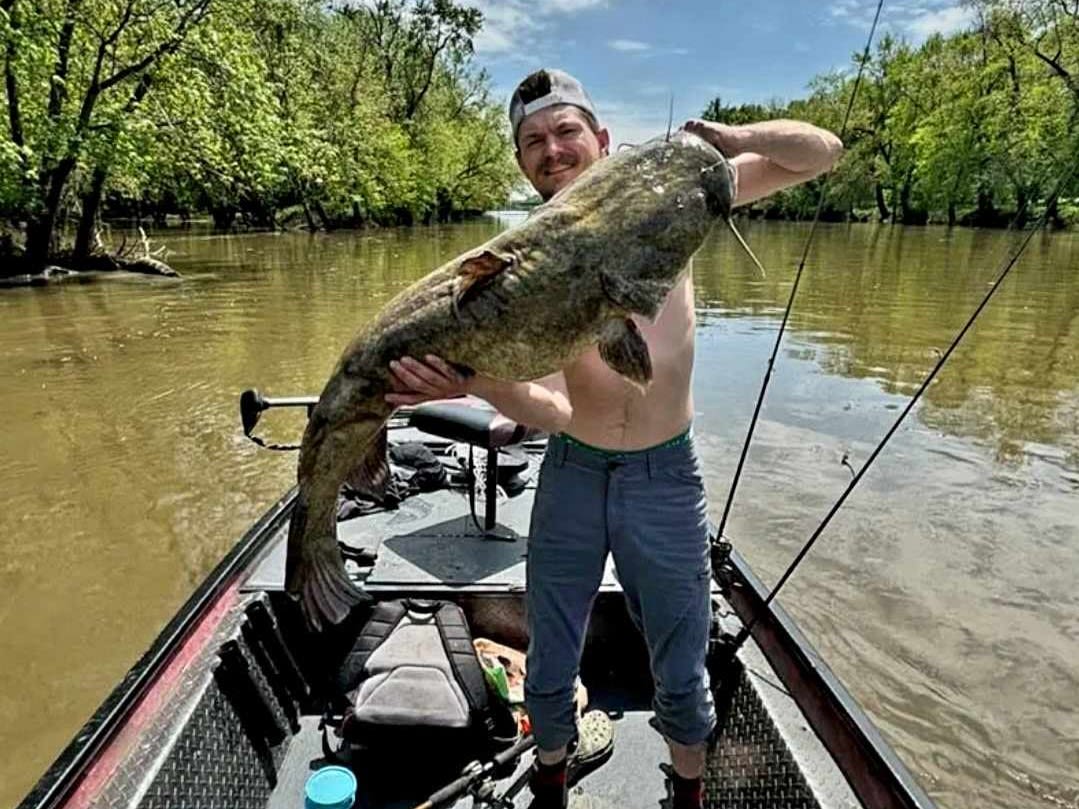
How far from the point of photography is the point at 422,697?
8.80ft

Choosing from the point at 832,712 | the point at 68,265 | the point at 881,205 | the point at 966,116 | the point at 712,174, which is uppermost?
the point at 966,116

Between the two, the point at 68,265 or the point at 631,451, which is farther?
the point at 68,265

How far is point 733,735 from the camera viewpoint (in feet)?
8.26

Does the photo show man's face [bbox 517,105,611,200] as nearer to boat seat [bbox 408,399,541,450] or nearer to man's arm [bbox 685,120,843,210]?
man's arm [bbox 685,120,843,210]

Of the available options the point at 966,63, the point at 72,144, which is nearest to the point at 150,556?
the point at 72,144

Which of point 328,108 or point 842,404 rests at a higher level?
point 328,108

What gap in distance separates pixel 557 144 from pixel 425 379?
2.67 feet

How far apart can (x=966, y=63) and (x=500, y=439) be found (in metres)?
50.1

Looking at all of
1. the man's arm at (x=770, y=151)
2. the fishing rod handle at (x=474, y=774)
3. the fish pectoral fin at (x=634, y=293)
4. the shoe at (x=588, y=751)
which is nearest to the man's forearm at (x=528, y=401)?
the fish pectoral fin at (x=634, y=293)

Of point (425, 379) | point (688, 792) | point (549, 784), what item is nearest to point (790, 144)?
point (425, 379)

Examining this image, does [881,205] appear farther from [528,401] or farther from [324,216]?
[528,401]

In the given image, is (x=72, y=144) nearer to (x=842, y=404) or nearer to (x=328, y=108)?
(x=842, y=404)

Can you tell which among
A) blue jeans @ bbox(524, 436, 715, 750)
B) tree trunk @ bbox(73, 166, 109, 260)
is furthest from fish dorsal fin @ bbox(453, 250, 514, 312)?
tree trunk @ bbox(73, 166, 109, 260)

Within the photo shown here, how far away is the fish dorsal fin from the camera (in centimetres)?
159
